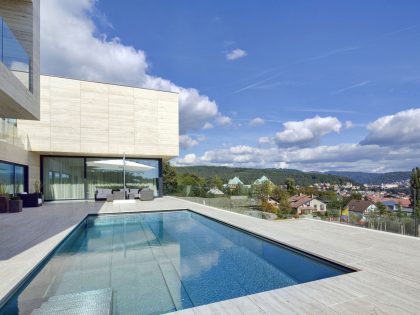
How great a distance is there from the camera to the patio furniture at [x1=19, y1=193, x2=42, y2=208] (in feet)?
41.8

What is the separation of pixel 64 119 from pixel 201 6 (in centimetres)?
986

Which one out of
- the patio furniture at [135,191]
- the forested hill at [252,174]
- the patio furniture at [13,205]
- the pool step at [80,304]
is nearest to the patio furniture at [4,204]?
the patio furniture at [13,205]

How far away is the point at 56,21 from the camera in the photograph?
11.2m

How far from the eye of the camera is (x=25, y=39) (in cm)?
788

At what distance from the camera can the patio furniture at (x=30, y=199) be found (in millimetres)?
12750

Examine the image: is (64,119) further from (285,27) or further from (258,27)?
(285,27)

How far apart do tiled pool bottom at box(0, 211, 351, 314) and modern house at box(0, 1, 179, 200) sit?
345 inches

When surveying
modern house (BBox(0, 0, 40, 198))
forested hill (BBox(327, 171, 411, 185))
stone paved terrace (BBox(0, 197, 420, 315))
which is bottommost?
forested hill (BBox(327, 171, 411, 185))

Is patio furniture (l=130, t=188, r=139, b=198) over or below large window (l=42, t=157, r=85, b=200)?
below

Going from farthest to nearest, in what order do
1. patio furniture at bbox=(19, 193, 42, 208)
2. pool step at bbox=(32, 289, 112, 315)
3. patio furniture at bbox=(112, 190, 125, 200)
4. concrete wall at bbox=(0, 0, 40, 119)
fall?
patio furniture at bbox=(112, 190, 125, 200) < patio furniture at bbox=(19, 193, 42, 208) < concrete wall at bbox=(0, 0, 40, 119) < pool step at bbox=(32, 289, 112, 315)

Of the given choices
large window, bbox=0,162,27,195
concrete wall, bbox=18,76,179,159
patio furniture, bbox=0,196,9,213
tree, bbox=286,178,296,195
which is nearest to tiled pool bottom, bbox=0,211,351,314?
patio furniture, bbox=0,196,9,213

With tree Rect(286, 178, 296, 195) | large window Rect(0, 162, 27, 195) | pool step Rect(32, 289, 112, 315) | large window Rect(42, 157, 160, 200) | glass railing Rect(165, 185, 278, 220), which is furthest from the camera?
tree Rect(286, 178, 296, 195)

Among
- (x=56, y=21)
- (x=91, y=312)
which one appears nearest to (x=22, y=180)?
(x=56, y=21)

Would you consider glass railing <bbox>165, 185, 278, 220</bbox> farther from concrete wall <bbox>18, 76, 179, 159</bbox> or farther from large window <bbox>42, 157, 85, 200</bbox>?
large window <bbox>42, 157, 85, 200</bbox>
